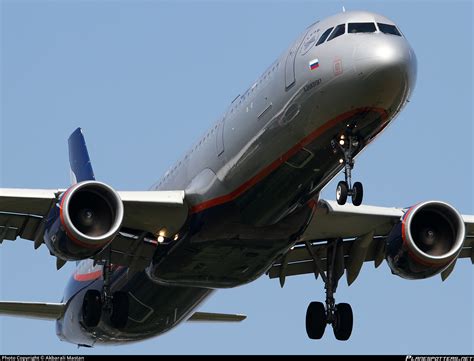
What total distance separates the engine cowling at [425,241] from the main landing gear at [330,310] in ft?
6.21

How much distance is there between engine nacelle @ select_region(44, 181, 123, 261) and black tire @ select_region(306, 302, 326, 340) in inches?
289

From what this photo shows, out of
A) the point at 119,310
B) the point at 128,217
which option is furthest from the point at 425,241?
the point at 119,310

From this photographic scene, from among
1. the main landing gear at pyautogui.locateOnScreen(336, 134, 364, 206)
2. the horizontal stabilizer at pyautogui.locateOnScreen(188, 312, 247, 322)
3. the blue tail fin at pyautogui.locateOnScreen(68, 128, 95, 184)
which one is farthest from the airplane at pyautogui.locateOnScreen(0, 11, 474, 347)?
the blue tail fin at pyautogui.locateOnScreen(68, 128, 95, 184)

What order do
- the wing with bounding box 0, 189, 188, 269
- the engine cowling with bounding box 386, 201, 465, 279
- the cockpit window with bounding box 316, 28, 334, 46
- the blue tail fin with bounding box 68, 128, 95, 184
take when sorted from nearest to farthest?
the cockpit window with bounding box 316, 28, 334, 46, the wing with bounding box 0, 189, 188, 269, the engine cowling with bounding box 386, 201, 465, 279, the blue tail fin with bounding box 68, 128, 95, 184

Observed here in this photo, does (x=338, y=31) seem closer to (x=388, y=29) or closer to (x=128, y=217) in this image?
(x=388, y=29)

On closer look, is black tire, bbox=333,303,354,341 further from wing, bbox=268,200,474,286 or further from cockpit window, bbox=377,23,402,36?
cockpit window, bbox=377,23,402,36

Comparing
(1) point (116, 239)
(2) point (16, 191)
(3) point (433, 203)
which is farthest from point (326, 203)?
(2) point (16, 191)

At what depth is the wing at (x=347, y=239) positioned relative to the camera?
108 feet

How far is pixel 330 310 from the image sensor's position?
34.1 metres

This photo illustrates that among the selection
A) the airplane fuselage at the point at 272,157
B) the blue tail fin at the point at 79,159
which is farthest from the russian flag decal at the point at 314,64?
the blue tail fin at the point at 79,159

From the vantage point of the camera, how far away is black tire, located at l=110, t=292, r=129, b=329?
1291 inches

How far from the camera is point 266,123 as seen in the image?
93.7 feet

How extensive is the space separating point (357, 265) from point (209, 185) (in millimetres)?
6428

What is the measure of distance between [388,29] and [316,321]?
9794 mm
